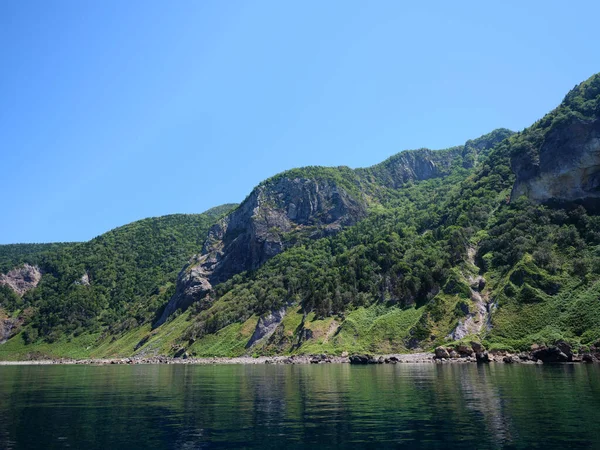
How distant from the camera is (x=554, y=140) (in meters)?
144

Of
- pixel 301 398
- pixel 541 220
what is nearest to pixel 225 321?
pixel 541 220

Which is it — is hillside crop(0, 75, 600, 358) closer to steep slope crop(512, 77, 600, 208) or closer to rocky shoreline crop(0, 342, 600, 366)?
steep slope crop(512, 77, 600, 208)

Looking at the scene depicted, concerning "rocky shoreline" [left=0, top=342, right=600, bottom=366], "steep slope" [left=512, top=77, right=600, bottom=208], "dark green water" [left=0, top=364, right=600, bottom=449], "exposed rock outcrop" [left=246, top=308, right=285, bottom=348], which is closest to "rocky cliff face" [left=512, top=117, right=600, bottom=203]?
Answer: "steep slope" [left=512, top=77, right=600, bottom=208]

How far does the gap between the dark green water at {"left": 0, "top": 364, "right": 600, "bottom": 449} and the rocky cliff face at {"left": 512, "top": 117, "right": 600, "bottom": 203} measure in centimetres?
10135

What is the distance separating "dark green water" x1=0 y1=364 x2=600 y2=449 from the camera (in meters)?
23.4

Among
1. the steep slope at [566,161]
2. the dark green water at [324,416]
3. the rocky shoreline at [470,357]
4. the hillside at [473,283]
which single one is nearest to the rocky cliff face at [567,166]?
the steep slope at [566,161]

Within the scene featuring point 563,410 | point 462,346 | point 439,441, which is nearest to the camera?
point 439,441

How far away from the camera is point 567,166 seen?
438ft

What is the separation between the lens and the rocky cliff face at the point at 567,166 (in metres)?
129

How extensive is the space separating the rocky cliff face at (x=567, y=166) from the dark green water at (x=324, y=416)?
10135 cm

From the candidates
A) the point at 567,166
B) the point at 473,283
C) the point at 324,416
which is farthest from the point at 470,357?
the point at 567,166

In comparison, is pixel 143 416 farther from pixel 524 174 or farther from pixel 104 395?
pixel 524 174

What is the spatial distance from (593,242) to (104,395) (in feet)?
396

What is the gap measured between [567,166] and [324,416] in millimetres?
135816
